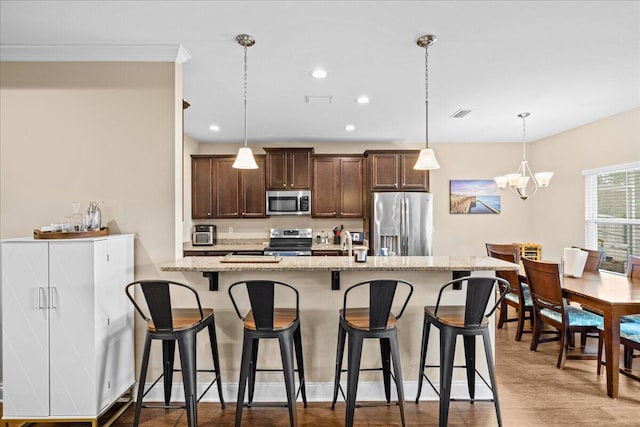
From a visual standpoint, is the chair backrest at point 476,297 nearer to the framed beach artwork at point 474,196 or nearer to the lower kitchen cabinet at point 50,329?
the lower kitchen cabinet at point 50,329

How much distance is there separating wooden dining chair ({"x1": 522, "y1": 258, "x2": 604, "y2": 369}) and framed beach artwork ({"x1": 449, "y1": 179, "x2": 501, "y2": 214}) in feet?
8.33

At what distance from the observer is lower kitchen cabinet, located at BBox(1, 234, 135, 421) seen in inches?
85.4

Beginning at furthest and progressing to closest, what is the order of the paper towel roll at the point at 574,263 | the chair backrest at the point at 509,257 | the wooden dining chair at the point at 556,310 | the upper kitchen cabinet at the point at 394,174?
the upper kitchen cabinet at the point at 394,174 → the chair backrest at the point at 509,257 → the paper towel roll at the point at 574,263 → the wooden dining chair at the point at 556,310

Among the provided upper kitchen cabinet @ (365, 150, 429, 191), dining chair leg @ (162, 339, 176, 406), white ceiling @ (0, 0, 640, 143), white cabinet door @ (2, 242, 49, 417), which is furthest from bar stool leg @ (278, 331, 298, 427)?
upper kitchen cabinet @ (365, 150, 429, 191)

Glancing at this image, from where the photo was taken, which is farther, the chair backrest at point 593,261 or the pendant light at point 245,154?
the chair backrest at point 593,261

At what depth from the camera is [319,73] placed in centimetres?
306

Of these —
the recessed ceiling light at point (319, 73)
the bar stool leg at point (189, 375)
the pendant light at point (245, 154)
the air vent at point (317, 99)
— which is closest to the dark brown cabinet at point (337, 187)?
the air vent at point (317, 99)

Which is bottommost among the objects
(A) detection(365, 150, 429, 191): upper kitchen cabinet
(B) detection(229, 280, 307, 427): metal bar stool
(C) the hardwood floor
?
(C) the hardwood floor

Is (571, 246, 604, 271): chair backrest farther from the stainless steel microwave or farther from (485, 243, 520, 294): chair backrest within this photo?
the stainless steel microwave

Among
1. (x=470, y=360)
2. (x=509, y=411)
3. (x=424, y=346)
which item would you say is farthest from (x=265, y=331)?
(x=509, y=411)

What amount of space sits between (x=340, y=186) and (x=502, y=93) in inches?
103

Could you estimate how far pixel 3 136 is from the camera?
2.65 m

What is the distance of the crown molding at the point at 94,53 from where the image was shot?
259 centimetres

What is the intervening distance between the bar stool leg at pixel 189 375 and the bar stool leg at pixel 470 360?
6.03ft
